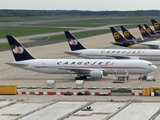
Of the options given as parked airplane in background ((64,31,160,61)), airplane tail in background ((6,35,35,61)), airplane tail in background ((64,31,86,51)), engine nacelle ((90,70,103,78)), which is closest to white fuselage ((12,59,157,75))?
engine nacelle ((90,70,103,78))

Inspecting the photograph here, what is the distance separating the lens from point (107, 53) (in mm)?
88688

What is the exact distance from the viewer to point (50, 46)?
12681 cm

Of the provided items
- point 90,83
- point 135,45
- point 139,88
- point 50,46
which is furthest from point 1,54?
point 139,88

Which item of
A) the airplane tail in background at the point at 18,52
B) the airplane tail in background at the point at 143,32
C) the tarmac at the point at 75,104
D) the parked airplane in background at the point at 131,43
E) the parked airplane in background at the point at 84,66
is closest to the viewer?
the tarmac at the point at 75,104

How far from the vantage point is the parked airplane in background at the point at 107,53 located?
86.3 meters

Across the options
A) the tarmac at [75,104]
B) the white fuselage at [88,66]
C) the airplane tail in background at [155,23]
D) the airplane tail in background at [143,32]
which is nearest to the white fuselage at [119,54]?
the tarmac at [75,104]

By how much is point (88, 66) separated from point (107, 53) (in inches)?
840

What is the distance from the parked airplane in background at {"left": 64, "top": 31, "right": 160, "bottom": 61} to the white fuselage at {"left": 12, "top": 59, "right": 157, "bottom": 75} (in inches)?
702

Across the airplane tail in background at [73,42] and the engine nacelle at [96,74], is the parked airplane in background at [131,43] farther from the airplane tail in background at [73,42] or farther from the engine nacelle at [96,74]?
the engine nacelle at [96,74]

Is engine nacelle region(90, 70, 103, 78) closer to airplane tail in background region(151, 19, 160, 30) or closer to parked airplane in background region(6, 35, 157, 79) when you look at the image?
parked airplane in background region(6, 35, 157, 79)

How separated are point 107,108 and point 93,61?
22138mm

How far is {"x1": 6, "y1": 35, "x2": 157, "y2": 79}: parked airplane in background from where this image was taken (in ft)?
220

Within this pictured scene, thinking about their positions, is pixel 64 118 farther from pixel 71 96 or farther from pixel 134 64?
pixel 134 64

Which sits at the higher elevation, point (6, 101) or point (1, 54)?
point (1, 54)
